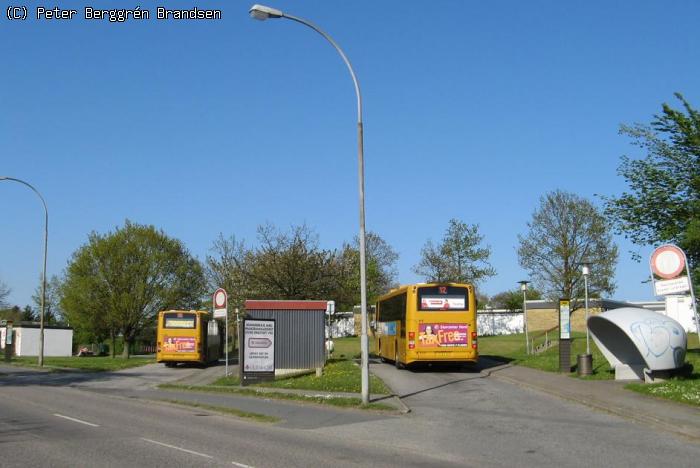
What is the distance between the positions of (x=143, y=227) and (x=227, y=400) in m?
43.4

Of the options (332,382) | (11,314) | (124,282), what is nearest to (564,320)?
(332,382)

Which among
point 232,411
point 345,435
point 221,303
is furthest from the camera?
point 221,303

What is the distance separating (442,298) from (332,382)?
17.2 ft

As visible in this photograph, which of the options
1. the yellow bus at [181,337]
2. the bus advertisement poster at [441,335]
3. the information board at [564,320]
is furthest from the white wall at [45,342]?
the information board at [564,320]

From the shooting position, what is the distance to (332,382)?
72.6 ft

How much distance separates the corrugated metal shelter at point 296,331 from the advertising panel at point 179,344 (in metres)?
9.99

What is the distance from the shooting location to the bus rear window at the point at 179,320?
38719mm

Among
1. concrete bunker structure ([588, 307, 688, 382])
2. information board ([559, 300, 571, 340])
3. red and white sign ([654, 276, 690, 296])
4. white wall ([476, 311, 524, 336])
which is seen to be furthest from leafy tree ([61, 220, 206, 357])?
red and white sign ([654, 276, 690, 296])

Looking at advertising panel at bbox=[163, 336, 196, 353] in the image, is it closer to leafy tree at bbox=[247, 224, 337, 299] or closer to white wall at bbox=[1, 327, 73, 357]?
leafy tree at bbox=[247, 224, 337, 299]

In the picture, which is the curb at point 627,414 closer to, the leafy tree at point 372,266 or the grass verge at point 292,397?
the grass verge at point 292,397

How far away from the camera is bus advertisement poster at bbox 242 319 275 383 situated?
24078mm

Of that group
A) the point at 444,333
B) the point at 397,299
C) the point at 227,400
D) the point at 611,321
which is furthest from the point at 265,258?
the point at 611,321

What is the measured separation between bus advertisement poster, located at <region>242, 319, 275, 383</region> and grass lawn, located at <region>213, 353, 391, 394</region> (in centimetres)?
43

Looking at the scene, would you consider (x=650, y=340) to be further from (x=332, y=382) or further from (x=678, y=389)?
(x=332, y=382)
